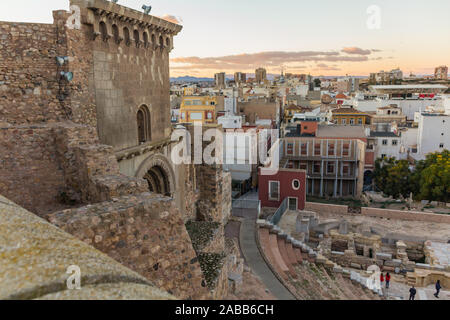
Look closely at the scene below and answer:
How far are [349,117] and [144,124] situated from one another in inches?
1725

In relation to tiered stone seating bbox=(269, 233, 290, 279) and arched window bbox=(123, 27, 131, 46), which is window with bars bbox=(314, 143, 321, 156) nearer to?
tiered stone seating bbox=(269, 233, 290, 279)

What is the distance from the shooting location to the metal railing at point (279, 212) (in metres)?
23.9

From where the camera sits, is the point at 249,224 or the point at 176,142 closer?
the point at 176,142

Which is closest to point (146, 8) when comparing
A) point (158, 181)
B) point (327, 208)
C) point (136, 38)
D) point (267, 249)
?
point (136, 38)

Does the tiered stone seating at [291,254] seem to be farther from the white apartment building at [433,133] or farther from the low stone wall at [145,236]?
the white apartment building at [433,133]

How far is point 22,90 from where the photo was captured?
9.02m

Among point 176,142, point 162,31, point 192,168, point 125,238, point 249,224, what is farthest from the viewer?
point 249,224

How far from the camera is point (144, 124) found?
42.7 feet

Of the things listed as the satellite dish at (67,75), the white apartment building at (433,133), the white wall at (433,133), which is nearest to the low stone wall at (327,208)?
the white apartment building at (433,133)

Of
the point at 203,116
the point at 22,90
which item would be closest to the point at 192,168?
the point at 22,90

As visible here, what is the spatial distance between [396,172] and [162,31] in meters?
27.0

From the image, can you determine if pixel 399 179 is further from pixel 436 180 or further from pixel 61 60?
pixel 61 60

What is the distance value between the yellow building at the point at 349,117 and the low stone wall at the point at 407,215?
26.0 metres
